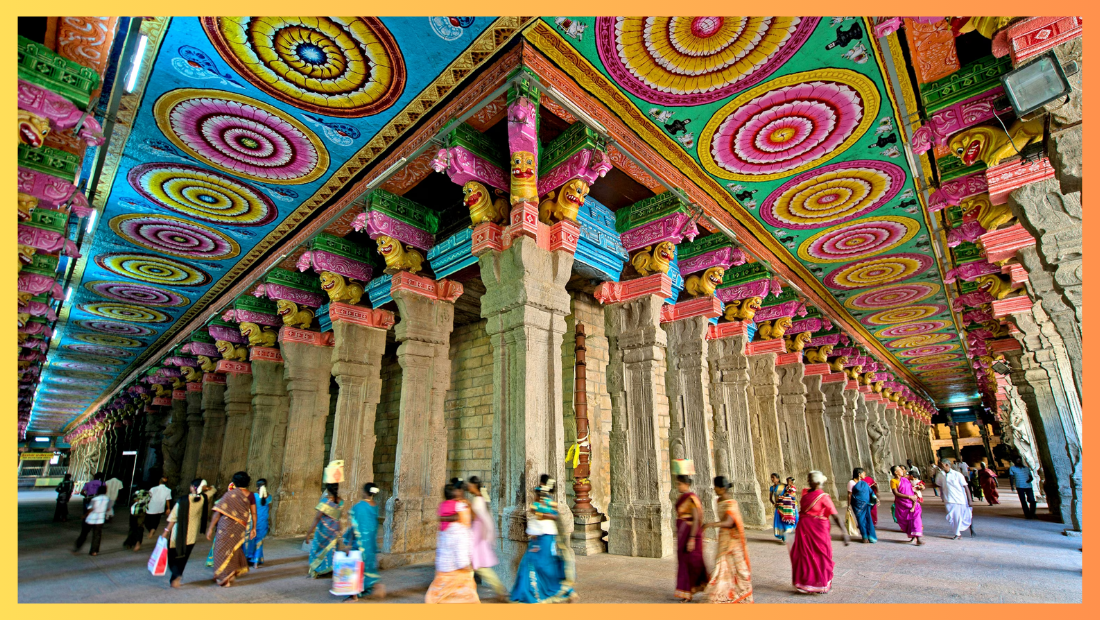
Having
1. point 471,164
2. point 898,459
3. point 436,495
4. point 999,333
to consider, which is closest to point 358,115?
point 471,164

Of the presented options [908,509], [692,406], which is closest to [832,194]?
[692,406]

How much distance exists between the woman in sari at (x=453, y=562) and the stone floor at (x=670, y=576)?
542mm

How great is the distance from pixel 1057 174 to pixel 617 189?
482cm

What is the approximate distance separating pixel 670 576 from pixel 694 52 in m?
5.62

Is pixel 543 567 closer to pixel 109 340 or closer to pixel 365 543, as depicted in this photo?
pixel 365 543

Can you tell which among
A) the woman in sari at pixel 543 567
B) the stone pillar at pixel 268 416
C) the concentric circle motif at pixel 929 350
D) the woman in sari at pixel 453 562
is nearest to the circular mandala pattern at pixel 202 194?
the stone pillar at pixel 268 416

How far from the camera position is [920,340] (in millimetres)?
17406

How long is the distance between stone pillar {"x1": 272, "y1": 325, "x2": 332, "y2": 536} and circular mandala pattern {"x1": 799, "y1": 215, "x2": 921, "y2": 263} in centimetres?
994

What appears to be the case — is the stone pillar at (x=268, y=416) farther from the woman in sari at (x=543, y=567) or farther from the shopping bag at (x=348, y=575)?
the woman in sari at (x=543, y=567)

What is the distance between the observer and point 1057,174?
4.36m

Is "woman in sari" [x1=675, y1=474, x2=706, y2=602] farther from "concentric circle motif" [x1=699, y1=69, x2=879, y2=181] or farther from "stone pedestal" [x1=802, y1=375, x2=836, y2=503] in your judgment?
"stone pedestal" [x1=802, y1=375, x2=836, y2=503]

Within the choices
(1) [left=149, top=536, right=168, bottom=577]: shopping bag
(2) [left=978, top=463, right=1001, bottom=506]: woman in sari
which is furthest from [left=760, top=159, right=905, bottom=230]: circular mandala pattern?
(2) [left=978, top=463, right=1001, bottom=506]: woman in sari

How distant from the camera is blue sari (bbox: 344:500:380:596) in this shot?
4762mm

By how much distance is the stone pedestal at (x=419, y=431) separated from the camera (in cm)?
665
